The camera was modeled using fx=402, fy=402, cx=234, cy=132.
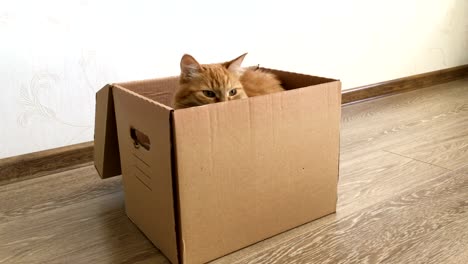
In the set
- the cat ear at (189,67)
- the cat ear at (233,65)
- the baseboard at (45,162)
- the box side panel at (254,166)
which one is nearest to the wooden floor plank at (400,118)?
the box side panel at (254,166)

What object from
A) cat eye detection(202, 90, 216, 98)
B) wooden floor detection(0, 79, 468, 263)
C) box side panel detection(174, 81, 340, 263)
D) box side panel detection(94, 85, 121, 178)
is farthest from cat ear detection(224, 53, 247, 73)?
wooden floor detection(0, 79, 468, 263)

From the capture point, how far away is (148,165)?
971mm

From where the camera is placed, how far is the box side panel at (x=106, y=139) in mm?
1150

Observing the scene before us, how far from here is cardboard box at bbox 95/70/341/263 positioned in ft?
2.86

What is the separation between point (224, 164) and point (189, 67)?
298 mm

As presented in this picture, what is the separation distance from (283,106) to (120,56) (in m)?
0.81

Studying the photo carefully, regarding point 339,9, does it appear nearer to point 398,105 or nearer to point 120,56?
point 398,105

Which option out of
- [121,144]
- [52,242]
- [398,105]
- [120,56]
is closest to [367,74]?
[398,105]

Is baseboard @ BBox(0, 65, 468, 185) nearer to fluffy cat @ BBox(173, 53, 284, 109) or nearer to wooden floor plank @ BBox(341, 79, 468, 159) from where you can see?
fluffy cat @ BBox(173, 53, 284, 109)

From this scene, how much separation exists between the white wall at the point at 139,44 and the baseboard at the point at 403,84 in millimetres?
54

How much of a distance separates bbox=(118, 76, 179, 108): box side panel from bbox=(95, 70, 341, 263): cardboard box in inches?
1.9

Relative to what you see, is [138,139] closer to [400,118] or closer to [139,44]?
[139,44]

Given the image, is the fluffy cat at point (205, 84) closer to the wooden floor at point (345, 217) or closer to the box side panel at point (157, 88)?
the box side panel at point (157, 88)

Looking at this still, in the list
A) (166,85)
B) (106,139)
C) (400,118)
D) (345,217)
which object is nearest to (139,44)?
(166,85)
